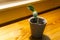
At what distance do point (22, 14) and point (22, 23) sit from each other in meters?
0.30

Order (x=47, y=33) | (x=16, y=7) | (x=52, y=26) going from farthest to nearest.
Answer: (x=16, y=7), (x=52, y=26), (x=47, y=33)

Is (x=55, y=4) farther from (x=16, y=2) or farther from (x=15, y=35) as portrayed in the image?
(x=15, y=35)

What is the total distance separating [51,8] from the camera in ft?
5.32

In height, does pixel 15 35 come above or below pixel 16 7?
below

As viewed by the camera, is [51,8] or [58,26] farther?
[51,8]

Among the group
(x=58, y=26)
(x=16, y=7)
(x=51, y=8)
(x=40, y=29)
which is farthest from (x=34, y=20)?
(x=51, y=8)

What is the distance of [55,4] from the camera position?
5.41 feet

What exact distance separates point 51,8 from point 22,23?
589mm

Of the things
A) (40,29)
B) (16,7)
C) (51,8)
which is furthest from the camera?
(51,8)

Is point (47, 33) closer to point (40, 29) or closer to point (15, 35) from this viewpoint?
point (40, 29)

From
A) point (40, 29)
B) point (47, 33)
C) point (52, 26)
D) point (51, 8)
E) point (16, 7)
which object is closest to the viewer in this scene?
point (40, 29)

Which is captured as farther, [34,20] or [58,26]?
[58,26]

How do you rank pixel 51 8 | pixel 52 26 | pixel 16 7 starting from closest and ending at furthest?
pixel 52 26, pixel 16 7, pixel 51 8

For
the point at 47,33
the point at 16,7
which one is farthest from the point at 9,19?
the point at 47,33
